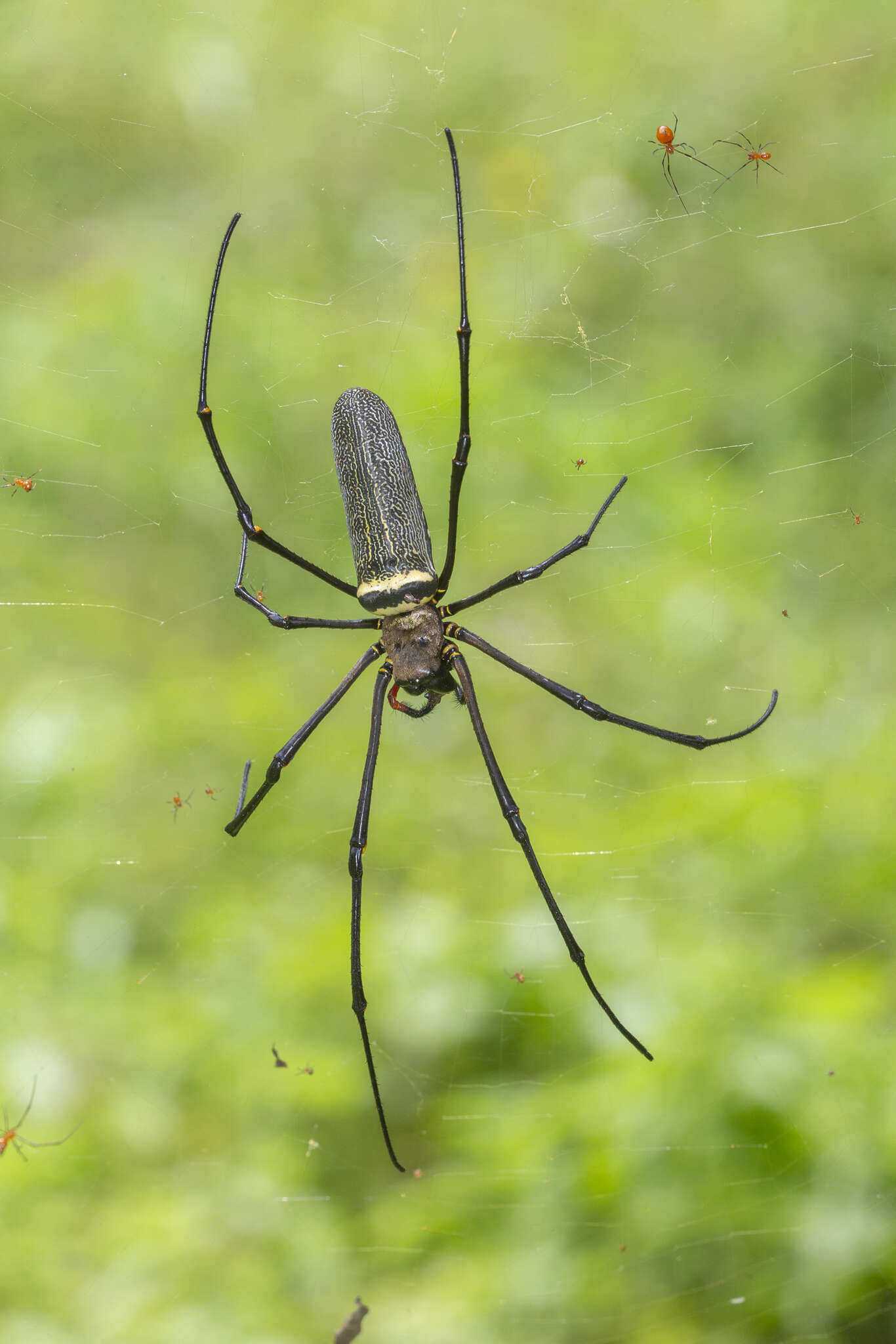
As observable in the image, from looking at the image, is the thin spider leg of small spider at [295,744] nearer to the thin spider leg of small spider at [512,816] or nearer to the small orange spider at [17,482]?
the thin spider leg of small spider at [512,816]

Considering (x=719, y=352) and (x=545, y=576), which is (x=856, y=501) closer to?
(x=719, y=352)

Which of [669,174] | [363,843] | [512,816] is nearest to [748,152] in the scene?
[669,174]

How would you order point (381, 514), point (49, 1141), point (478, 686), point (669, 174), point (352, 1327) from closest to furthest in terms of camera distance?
point (381, 514) → point (352, 1327) → point (669, 174) → point (49, 1141) → point (478, 686)

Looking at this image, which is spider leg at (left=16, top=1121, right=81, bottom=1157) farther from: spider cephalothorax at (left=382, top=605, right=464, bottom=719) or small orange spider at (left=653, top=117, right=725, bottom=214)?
small orange spider at (left=653, top=117, right=725, bottom=214)

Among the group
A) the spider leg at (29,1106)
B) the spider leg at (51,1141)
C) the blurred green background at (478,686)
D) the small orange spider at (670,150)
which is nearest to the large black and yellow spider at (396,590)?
the blurred green background at (478,686)

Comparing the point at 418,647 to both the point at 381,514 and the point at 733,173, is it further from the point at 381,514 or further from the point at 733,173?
the point at 733,173

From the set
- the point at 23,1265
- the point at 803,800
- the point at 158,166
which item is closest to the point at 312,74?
the point at 158,166
